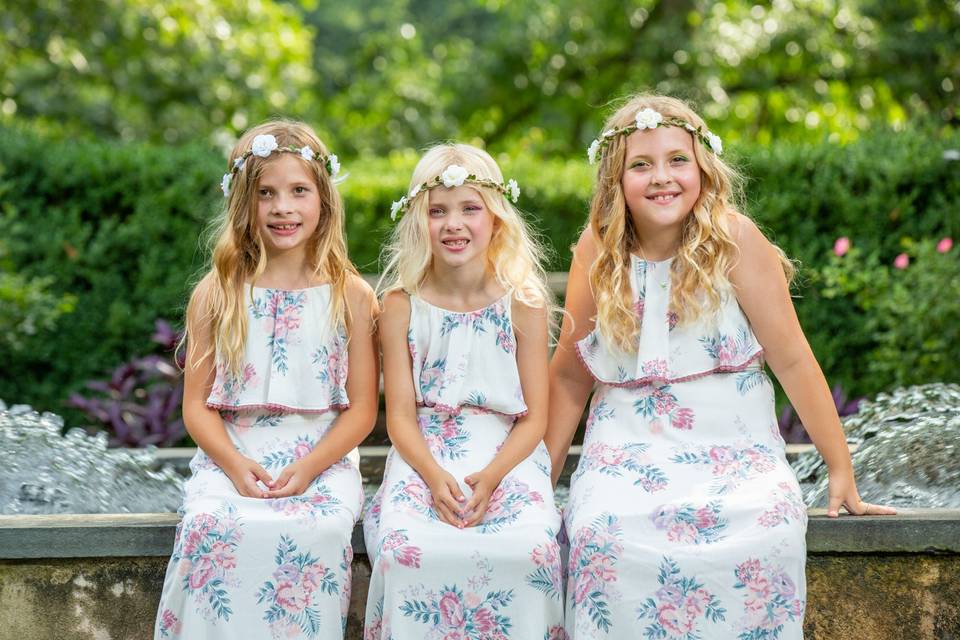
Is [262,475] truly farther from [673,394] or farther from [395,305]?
[673,394]

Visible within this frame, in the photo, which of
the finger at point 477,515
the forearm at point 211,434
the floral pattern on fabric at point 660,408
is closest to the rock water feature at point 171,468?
the forearm at point 211,434

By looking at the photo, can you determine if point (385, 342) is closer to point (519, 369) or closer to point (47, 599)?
point (519, 369)

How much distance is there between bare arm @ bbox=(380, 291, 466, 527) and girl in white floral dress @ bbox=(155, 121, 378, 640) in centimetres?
9

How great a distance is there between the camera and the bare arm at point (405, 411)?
9.32 ft

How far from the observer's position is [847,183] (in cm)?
558

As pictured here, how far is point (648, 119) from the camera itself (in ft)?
10.2

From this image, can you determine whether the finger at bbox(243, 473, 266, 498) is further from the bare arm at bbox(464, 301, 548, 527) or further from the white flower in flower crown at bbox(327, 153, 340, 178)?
the white flower in flower crown at bbox(327, 153, 340, 178)

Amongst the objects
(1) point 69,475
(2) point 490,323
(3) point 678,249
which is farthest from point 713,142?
(1) point 69,475

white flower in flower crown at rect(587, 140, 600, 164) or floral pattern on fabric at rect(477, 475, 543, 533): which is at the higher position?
white flower in flower crown at rect(587, 140, 600, 164)

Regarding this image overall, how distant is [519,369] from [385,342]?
365 mm

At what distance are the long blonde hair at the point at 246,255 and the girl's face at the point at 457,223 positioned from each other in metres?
0.32

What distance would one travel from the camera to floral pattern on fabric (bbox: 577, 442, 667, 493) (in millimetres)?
2871
